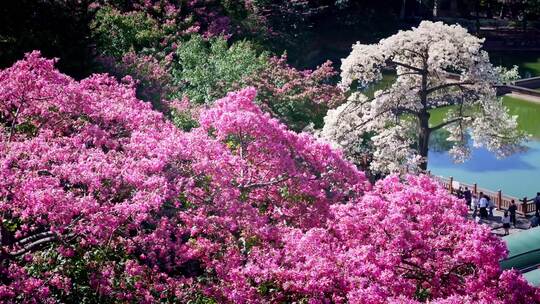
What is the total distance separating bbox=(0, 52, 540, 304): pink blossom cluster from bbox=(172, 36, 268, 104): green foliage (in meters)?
7.84

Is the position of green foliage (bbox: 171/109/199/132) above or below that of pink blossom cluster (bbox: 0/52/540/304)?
below

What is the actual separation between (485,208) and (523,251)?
6.09 meters

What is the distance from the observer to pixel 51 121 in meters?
10.5

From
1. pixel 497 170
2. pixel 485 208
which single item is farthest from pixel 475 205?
pixel 497 170

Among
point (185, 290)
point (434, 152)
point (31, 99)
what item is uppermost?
point (31, 99)

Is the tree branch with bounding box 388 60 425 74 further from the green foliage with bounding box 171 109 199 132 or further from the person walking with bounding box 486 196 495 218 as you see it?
the green foliage with bounding box 171 109 199 132

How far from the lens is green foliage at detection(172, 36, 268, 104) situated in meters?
19.1

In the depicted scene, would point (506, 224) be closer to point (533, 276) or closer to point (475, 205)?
point (475, 205)

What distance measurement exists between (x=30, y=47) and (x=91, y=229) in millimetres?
9400

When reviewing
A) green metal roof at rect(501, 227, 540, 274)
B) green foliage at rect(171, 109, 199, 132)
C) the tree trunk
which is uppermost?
green foliage at rect(171, 109, 199, 132)

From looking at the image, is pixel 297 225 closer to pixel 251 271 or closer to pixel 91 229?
pixel 251 271

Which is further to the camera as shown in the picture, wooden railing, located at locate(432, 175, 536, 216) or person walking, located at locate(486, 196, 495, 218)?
wooden railing, located at locate(432, 175, 536, 216)

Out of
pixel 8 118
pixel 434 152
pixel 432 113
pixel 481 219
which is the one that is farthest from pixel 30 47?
pixel 432 113

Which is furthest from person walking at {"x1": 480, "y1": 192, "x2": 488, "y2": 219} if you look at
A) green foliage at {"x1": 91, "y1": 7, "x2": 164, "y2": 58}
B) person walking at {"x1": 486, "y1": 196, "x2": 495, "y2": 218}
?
green foliage at {"x1": 91, "y1": 7, "x2": 164, "y2": 58}
